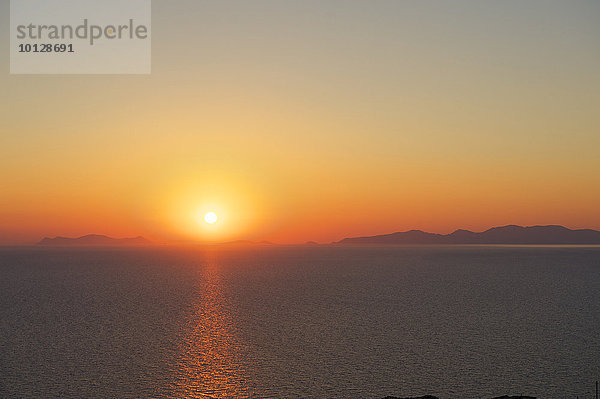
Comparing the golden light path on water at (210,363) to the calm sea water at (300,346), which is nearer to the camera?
the golden light path on water at (210,363)

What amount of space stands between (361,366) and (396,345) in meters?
5.11

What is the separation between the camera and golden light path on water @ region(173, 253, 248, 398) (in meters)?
20.7

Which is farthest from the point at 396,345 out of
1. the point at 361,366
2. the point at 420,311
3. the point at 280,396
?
the point at 420,311

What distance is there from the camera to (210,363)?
81.6 feet

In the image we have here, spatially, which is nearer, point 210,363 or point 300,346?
point 210,363

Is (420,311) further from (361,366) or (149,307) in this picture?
(149,307)

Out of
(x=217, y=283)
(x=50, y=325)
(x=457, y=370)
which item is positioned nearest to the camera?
(x=457, y=370)

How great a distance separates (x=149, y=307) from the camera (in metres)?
45.1

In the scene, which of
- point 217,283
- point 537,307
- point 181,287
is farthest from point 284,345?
point 217,283

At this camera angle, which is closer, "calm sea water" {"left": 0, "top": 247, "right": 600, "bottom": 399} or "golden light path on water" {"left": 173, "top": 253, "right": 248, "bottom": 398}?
"golden light path on water" {"left": 173, "top": 253, "right": 248, "bottom": 398}

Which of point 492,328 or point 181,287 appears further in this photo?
point 181,287

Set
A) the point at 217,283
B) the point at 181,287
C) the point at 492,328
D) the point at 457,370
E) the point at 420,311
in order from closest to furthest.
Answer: the point at 457,370, the point at 492,328, the point at 420,311, the point at 181,287, the point at 217,283

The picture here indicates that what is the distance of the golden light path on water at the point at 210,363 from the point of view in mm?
20734

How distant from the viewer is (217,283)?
231 feet
